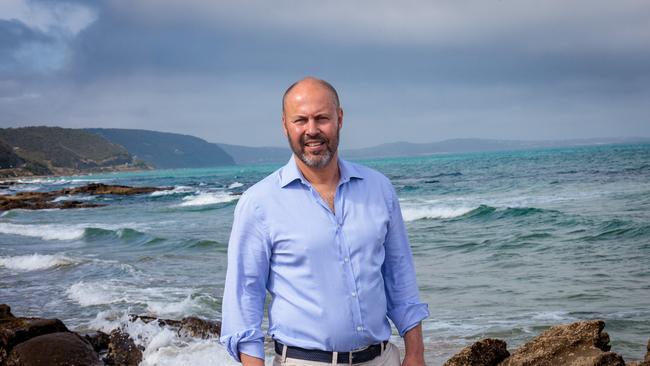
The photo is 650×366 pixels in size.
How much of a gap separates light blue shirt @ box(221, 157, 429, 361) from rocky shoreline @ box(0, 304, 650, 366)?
8.93ft

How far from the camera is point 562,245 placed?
584 inches

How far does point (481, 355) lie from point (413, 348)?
8.59 ft

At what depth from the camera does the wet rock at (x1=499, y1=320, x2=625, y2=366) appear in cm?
476

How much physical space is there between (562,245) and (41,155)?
557 feet

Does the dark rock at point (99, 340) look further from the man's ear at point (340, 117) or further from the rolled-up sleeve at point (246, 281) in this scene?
the man's ear at point (340, 117)

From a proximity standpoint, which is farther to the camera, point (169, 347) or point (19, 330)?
point (169, 347)

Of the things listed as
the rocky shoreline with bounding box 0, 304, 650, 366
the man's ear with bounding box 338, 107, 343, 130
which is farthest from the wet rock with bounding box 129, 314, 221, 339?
the man's ear with bounding box 338, 107, 343, 130

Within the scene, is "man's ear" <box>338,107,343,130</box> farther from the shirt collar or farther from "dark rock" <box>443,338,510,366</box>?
"dark rock" <box>443,338,510,366</box>

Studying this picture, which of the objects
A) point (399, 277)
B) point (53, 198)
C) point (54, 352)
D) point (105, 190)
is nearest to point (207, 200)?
point (53, 198)

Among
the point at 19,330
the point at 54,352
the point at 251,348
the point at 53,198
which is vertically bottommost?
the point at 53,198

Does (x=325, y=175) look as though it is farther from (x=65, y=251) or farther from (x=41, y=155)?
(x=41, y=155)

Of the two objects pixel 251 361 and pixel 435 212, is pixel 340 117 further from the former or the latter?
pixel 435 212

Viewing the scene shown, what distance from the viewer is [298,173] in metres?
2.62

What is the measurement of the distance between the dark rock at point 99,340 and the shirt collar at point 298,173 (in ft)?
18.5
